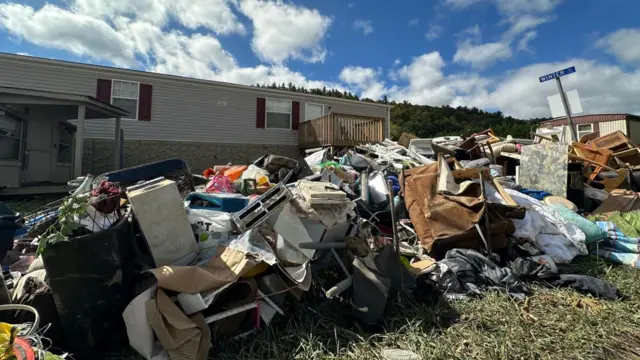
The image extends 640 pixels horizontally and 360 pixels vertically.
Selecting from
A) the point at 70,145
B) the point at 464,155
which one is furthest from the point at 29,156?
the point at 464,155

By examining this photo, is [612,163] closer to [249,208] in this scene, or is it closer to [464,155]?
[464,155]

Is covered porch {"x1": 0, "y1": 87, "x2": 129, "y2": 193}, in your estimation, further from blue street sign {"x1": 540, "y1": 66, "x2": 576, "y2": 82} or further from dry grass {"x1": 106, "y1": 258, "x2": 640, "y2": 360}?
blue street sign {"x1": 540, "y1": 66, "x2": 576, "y2": 82}

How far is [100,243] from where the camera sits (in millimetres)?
2107

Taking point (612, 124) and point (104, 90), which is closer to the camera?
point (104, 90)

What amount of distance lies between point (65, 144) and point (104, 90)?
84.8 inches

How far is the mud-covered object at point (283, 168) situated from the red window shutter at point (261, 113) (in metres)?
7.12

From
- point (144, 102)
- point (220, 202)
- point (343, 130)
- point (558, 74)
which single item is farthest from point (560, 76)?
point (144, 102)

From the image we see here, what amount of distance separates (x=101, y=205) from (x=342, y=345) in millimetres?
2013

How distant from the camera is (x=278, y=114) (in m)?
13.5

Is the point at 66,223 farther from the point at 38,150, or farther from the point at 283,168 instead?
the point at 38,150

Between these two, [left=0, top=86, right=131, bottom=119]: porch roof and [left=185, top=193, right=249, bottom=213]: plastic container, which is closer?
[left=185, top=193, right=249, bottom=213]: plastic container

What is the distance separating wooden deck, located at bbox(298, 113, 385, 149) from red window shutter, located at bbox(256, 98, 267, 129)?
1.91 metres

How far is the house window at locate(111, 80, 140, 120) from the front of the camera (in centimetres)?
1080

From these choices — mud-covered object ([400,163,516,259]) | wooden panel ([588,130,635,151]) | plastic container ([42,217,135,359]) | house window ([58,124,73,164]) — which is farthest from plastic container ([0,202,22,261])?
wooden panel ([588,130,635,151])
